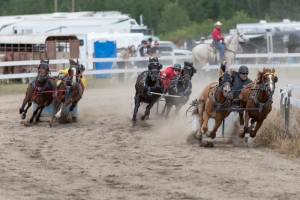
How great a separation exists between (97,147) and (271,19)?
169 feet

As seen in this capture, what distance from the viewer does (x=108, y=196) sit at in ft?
28.8

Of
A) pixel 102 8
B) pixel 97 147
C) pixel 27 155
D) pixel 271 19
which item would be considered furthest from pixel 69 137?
pixel 102 8

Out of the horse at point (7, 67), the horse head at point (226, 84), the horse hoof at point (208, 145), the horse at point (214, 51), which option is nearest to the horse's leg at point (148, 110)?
the horse hoof at point (208, 145)

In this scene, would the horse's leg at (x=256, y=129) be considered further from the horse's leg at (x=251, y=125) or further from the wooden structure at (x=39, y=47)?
the wooden structure at (x=39, y=47)

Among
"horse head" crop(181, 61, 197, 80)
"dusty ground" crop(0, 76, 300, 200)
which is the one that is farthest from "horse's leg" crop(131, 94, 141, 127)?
"horse head" crop(181, 61, 197, 80)

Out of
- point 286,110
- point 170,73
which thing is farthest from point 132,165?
point 170,73

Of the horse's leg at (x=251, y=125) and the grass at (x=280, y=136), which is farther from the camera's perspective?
the horse's leg at (x=251, y=125)

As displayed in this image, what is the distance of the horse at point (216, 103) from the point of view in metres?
12.8

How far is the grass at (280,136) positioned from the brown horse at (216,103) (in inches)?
41.5

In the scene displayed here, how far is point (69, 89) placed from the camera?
652 inches

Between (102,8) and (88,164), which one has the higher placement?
(102,8)

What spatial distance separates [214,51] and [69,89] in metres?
13.3

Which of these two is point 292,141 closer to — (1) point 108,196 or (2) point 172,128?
(2) point 172,128

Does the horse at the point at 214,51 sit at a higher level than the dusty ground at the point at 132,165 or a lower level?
higher
